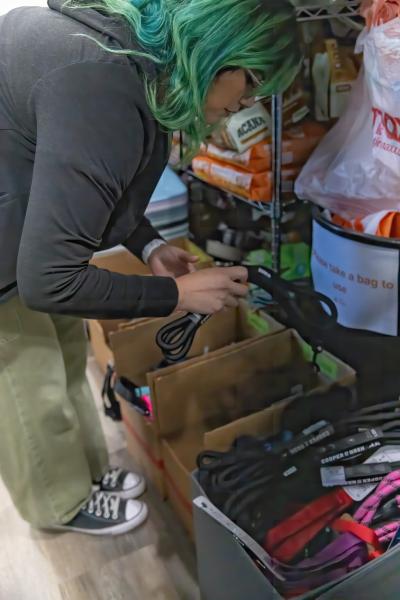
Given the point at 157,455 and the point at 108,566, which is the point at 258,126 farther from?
the point at 108,566

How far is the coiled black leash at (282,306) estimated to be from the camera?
0.97m

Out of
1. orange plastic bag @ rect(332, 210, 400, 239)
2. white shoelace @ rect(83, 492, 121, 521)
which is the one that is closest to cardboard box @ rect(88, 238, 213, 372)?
white shoelace @ rect(83, 492, 121, 521)

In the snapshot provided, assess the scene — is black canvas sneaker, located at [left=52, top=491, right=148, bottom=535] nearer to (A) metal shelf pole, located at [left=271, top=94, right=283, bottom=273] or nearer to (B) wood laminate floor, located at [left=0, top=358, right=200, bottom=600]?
(B) wood laminate floor, located at [left=0, top=358, right=200, bottom=600]

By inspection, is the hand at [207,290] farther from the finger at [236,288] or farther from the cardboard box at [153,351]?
the cardboard box at [153,351]

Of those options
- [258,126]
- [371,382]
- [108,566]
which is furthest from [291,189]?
[108,566]

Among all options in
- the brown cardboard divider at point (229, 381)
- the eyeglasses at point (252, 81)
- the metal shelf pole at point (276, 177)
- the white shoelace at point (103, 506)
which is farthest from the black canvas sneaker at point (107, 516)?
the eyeglasses at point (252, 81)

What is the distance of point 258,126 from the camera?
142 cm

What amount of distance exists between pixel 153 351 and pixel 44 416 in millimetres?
418

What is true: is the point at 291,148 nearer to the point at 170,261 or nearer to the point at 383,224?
the point at 383,224

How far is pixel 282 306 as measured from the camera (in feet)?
3.92

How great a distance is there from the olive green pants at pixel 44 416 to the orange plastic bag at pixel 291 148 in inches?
23.6

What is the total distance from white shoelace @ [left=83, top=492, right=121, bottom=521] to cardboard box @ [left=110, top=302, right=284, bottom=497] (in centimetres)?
12

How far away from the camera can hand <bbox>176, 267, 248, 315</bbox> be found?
0.87 m

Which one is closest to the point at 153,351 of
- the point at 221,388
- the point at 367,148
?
the point at 221,388
